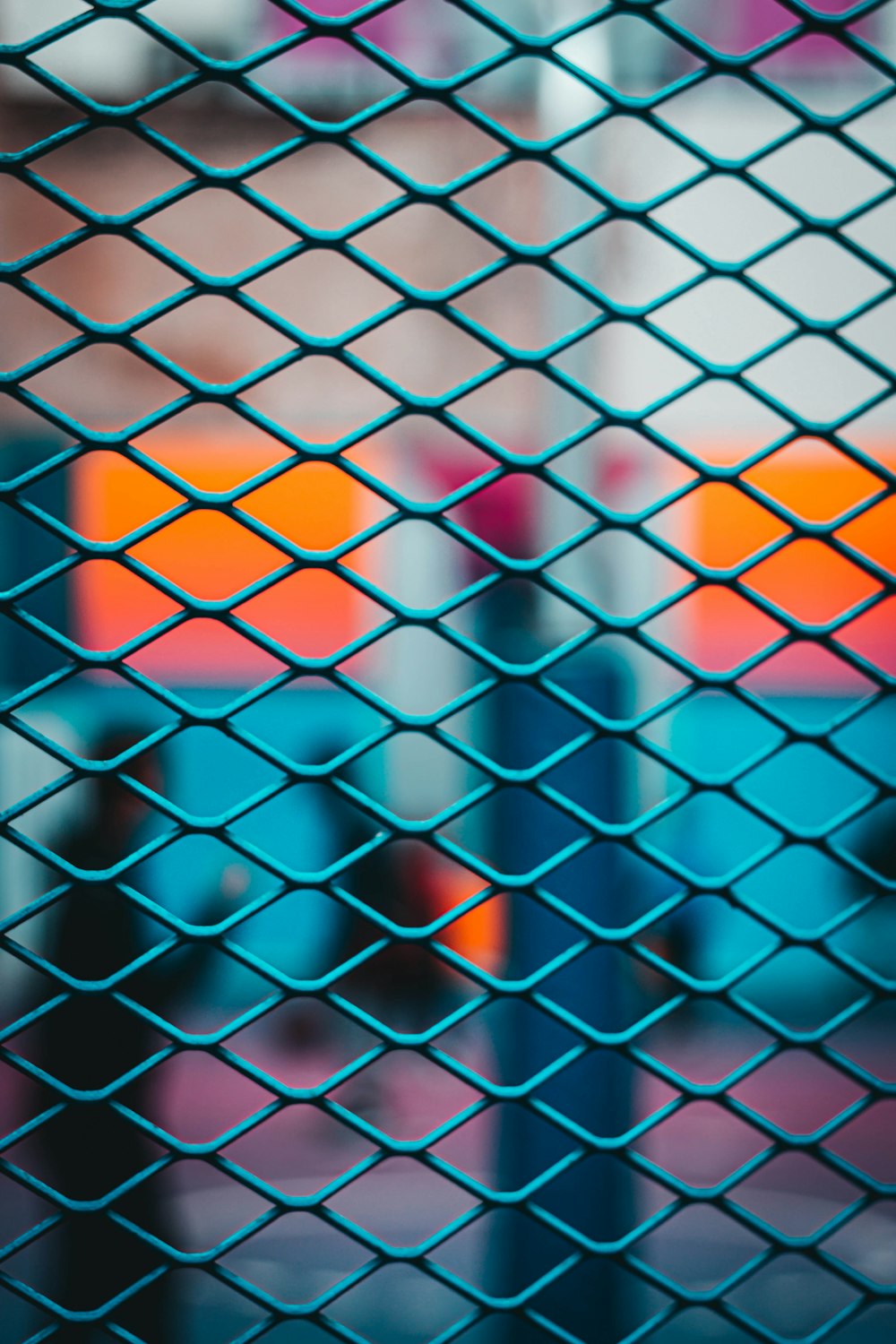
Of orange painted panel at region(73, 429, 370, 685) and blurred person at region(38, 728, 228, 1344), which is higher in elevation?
orange painted panel at region(73, 429, 370, 685)

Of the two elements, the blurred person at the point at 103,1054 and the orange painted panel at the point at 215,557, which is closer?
the blurred person at the point at 103,1054

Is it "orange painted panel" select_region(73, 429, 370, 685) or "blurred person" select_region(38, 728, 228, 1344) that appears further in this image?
"orange painted panel" select_region(73, 429, 370, 685)

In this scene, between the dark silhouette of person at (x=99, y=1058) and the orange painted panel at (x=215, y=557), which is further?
the orange painted panel at (x=215, y=557)

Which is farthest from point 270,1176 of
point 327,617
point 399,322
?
point 399,322

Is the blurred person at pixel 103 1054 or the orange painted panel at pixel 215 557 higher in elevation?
the orange painted panel at pixel 215 557

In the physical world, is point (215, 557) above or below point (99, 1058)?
above

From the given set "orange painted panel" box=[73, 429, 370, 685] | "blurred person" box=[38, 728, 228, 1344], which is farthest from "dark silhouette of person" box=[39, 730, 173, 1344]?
"orange painted panel" box=[73, 429, 370, 685]

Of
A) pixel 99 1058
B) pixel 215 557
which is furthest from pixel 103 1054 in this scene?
pixel 215 557

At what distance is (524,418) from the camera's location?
5645mm

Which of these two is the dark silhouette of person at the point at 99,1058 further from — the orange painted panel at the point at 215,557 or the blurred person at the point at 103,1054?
the orange painted panel at the point at 215,557

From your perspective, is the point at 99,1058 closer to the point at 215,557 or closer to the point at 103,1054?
the point at 103,1054

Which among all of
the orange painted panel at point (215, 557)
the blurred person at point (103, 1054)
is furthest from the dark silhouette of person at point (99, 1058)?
the orange painted panel at point (215, 557)

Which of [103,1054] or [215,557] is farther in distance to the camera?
[215,557]

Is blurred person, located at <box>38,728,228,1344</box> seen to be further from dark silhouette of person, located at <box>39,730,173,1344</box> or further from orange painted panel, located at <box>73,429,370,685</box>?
orange painted panel, located at <box>73,429,370,685</box>
